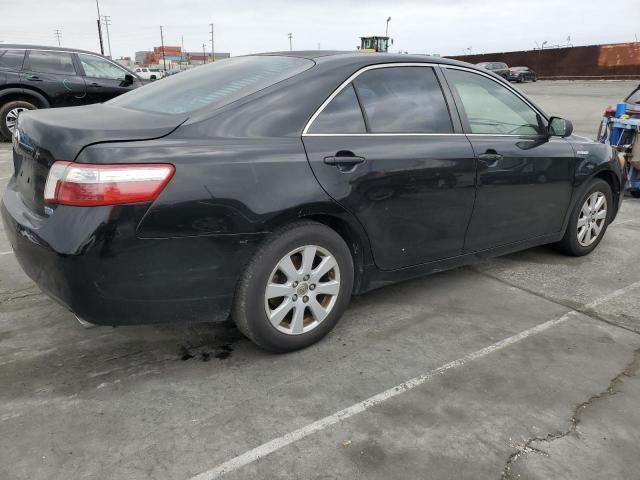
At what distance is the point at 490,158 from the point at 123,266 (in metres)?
2.46

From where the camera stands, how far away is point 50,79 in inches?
398

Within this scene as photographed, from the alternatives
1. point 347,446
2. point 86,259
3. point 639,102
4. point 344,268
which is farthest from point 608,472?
point 639,102

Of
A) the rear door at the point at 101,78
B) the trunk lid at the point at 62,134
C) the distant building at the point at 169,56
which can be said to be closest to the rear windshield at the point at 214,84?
the trunk lid at the point at 62,134

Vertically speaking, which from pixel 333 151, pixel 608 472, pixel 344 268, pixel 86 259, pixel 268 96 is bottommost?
pixel 608 472

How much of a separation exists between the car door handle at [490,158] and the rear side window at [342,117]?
96 cm

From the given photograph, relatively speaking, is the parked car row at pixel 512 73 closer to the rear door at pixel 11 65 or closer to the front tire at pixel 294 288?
the rear door at pixel 11 65

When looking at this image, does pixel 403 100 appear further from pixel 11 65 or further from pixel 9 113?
pixel 11 65

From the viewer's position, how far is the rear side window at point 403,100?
3.21 metres

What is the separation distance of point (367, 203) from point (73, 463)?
74.5 inches

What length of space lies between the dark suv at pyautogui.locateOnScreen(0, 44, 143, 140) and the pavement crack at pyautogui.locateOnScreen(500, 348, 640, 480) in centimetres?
996

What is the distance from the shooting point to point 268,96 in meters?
2.85

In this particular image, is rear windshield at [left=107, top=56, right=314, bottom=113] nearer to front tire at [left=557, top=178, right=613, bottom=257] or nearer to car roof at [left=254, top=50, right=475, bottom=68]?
car roof at [left=254, top=50, right=475, bottom=68]

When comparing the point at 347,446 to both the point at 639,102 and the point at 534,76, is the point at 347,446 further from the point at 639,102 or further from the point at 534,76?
the point at 534,76

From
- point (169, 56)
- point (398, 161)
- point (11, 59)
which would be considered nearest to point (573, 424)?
point (398, 161)
